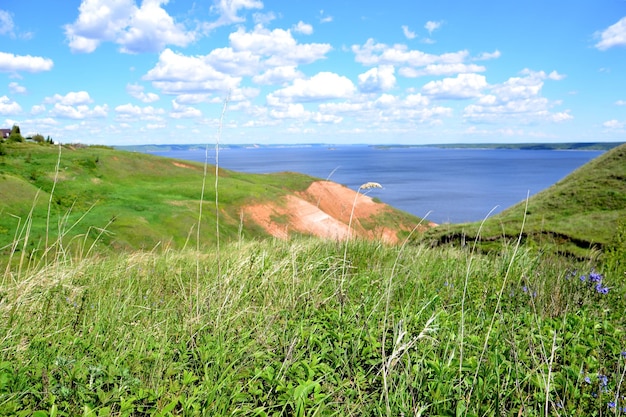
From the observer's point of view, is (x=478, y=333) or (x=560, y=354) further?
(x=478, y=333)

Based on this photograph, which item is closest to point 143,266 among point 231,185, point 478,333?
point 478,333

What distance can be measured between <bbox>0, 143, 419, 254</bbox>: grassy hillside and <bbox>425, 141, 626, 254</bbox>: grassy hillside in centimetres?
929

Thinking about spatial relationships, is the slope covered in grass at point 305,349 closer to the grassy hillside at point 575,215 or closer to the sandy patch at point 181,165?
the grassy hillside at point 575,215

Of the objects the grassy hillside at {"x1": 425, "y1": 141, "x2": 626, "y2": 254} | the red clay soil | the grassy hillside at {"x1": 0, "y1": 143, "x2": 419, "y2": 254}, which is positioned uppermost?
the grassy hillside at {"x1": 425, "y1": 141, "x2": 626, "y2": 254}

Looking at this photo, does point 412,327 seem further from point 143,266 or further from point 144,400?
point 143,266

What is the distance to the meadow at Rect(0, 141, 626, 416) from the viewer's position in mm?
2936

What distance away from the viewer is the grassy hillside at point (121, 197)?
22.8 m

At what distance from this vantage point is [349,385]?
3.35 metres

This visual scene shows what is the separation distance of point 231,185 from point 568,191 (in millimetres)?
29913

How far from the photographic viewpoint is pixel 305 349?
354 cm

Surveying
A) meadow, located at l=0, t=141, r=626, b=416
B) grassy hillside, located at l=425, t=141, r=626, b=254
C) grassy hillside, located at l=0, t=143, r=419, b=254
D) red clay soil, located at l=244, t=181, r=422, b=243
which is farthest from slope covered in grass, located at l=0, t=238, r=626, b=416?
red clay soil, located at l=244, t=181, r=422, b=243

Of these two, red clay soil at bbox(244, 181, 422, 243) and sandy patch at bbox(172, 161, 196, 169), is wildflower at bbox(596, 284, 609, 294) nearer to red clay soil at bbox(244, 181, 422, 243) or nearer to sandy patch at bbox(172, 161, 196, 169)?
red clay soil at bbox(244, 181, 422, 243)

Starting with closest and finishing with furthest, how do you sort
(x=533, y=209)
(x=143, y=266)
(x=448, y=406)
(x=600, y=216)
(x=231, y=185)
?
(x=448, y=406) < (x=143, y=266) < (x=600, y=216) < (x=533, y=209) < (x=231, y=185)

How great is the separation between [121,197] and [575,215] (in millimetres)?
27491
